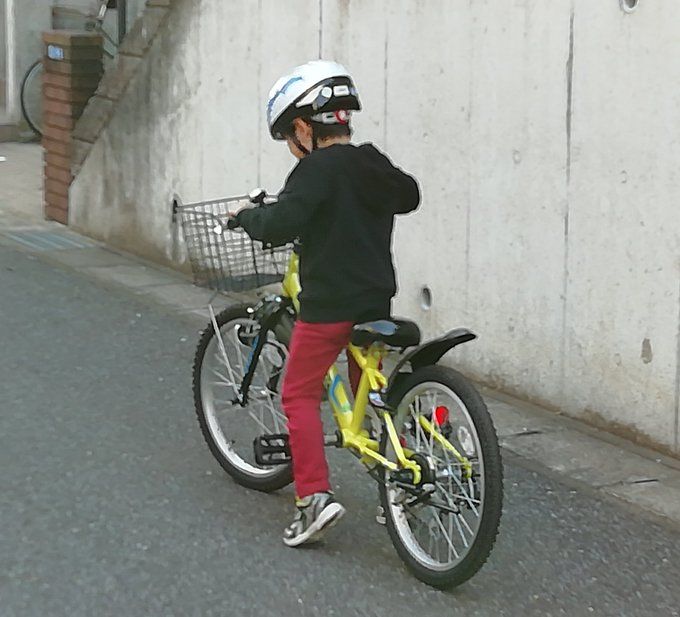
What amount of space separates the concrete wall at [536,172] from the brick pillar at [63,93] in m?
2.62

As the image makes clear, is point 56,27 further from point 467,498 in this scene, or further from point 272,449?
point 467,498

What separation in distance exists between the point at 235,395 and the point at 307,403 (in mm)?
747

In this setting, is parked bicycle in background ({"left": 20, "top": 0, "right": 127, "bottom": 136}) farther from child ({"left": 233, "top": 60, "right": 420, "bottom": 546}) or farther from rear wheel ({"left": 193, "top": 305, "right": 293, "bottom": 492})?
child ({"left": 233, "top": 60, "right": 420, "bottom": 546})

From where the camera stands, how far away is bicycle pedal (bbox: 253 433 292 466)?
5.26m

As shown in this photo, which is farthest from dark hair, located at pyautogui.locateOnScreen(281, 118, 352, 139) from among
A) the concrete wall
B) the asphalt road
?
the concrete wall

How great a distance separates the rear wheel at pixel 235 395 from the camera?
543cm

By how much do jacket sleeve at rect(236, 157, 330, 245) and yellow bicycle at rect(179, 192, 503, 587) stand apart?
8.8 inches

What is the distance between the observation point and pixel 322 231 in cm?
479

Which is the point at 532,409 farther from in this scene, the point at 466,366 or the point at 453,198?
the point at 453,198

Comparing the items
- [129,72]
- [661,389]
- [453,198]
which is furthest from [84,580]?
[129,72]

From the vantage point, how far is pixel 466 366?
723 cm

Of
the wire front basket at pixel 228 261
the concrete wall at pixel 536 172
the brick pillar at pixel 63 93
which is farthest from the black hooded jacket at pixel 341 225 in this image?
the brick pillar at pixel 63 93

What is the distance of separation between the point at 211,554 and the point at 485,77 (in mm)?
3031

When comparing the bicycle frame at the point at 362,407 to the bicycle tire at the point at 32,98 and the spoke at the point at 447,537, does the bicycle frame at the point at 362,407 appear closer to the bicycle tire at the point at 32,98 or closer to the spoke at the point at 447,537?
the spoke at the point at 447,537
